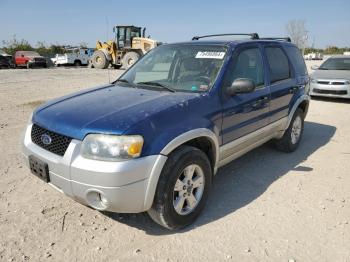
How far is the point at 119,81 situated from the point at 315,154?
134 inches

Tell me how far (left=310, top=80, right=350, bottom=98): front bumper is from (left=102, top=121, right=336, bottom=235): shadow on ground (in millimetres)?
4429

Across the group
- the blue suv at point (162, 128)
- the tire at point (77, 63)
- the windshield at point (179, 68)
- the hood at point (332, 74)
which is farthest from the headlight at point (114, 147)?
the tire at point (77, 63)

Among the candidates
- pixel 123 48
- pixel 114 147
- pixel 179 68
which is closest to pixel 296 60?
pixel 179 68

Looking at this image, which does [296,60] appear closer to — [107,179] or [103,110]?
[103,110]

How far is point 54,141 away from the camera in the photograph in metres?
2.90

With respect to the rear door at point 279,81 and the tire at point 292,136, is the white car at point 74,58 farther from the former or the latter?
the rear door at point 279,81

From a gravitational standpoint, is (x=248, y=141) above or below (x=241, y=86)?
below

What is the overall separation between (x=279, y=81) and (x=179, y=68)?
157cm

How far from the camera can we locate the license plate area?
2.90 meters

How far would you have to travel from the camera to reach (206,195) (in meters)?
3.39

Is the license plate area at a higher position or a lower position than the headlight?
lower

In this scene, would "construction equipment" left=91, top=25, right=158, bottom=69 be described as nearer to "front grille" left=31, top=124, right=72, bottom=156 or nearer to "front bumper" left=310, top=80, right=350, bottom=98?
"front bumper" left=310, top=80, right=350, bottom=98

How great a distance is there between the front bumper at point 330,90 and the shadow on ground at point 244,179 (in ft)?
14.5

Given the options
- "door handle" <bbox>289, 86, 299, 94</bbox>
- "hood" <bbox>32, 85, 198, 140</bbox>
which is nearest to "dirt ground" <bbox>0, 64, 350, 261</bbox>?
"hood" <bbox>32, 85, 198, 140</bbox>
